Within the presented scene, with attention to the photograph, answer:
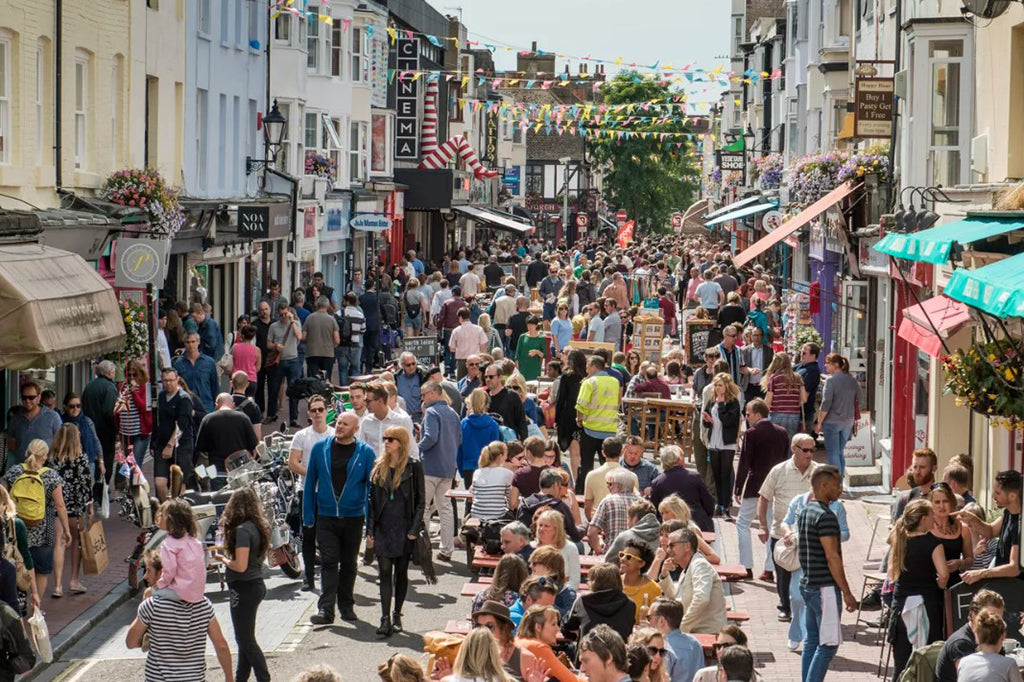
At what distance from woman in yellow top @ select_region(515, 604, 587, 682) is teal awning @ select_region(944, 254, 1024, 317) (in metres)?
3.15

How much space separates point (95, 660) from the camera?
1342 cm

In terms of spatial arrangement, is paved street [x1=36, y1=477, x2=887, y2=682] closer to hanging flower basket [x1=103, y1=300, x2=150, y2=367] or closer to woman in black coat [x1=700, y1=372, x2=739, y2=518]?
woman in black coat [x1=700, y1=372, x2=739, y2=518]

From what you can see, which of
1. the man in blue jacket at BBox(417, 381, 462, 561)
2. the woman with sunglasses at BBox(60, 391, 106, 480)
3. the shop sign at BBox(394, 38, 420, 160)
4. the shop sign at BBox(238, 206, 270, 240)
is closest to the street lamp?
the shop sign at BBox(238, 206, 270, 240)

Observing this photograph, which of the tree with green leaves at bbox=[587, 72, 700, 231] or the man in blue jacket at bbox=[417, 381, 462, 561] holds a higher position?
the tree with green leaves at bbox=[587, 72, 700, 231]

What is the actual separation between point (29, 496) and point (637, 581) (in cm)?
536

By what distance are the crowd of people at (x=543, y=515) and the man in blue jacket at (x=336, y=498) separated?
2cm

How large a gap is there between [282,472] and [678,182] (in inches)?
3389

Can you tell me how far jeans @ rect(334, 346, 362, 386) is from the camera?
29.1 meters

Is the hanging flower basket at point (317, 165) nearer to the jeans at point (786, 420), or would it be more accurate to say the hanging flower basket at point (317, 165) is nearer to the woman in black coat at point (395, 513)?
the jeans at point (786, 420)

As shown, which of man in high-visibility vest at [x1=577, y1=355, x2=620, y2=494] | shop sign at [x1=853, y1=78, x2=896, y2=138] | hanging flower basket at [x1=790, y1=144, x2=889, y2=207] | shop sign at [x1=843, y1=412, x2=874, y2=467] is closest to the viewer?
man in high-visibility vest at [x1=577, y1=355, x2=620, y2=494]

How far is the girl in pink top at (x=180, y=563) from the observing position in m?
11.2

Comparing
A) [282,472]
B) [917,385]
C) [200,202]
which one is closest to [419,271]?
[200,202]

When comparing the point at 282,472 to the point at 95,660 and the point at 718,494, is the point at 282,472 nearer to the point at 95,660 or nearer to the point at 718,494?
the point at 95,660

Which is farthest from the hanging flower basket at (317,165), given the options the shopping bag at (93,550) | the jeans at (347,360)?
the shopping bag at (93,550)
